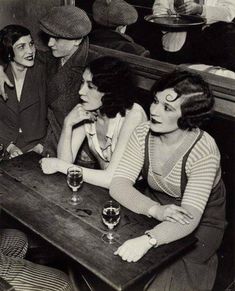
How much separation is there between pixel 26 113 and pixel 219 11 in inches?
73.3

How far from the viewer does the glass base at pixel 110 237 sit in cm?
208

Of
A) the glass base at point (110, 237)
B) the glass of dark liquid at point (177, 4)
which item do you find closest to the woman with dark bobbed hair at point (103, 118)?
the glass base at point (110, 237)

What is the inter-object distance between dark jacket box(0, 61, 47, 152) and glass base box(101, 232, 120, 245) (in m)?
1.93

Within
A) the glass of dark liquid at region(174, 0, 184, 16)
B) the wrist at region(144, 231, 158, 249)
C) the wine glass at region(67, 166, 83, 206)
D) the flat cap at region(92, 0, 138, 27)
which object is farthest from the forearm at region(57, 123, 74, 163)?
the flat cap at region(92, 0, 138, 27)

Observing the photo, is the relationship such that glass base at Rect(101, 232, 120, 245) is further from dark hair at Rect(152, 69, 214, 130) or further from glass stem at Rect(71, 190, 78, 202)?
dark hair at Rect(152, 69, 214, 130)

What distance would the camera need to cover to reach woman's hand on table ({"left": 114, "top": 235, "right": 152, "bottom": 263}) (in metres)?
1.95

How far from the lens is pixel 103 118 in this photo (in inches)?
118

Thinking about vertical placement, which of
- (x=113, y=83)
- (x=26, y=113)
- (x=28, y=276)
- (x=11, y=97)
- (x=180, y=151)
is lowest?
(x=26, y=113)

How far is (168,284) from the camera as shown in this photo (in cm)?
249

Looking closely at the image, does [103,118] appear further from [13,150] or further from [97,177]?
[13,150]

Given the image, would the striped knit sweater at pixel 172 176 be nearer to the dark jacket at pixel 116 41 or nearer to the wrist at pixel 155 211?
the wrist at pixel 155 211

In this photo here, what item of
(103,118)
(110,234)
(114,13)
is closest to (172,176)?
(110,234)

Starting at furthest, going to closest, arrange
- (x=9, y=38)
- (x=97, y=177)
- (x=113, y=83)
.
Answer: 1. (x=9, y=38)
2. (x=113, y=83)
3. (x=97, y=177)

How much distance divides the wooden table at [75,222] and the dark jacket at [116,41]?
1.52 m
